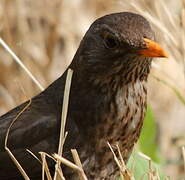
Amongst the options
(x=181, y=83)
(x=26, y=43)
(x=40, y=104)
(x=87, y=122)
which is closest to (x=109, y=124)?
(x=87, y=122)

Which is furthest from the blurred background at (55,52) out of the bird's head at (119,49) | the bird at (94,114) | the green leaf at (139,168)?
the bird's head at (119,49)

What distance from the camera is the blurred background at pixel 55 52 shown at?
6.26 metres

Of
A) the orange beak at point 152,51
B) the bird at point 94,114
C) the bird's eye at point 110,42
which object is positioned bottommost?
the bird at point 94,114

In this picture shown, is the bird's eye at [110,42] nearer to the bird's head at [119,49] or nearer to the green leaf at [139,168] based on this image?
the bird's head at [119,49]

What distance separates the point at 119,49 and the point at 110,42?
93mm

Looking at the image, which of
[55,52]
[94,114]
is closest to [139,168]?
[94,114]

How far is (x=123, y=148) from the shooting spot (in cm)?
416

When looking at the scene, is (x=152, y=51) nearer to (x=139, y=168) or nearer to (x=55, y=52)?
(x=139, y=168)

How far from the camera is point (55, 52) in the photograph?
669cm

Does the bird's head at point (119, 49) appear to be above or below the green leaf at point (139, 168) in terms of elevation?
above

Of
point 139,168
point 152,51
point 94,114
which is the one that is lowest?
point 139,168

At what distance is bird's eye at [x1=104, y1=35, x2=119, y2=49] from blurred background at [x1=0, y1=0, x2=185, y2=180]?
6.30 feet

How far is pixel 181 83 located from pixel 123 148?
1897 millimetres

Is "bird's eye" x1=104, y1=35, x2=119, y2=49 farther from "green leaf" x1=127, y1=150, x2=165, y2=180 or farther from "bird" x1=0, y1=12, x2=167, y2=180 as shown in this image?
"green leaf" x1=127, y1=150, x2=165, y2=180
